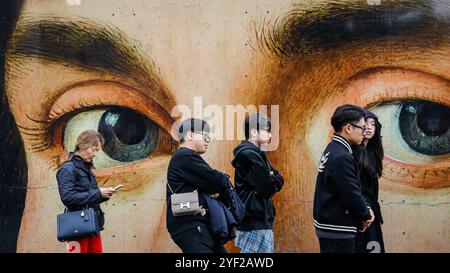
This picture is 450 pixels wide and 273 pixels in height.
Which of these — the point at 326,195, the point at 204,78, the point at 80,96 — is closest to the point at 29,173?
the point at 80,96

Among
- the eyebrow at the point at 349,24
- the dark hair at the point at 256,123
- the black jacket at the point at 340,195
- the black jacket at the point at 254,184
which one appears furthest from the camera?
the eyebrow at the point at 349,24

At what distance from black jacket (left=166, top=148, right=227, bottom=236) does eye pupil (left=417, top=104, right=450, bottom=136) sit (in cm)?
225

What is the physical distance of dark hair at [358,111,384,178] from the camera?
555 centimetres

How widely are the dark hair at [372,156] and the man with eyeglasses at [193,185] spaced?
3.25 ft

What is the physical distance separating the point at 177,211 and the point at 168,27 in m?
2.21

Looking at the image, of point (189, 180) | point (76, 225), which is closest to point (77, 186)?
point (76, 225)

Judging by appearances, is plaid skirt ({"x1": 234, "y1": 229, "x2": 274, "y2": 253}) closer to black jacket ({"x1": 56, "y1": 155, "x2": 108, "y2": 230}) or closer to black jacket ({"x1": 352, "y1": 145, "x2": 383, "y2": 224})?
black jacket ({"x1": 352, "y1": 145, "x2": 383, "y2": 224})

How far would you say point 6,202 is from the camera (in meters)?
7.00

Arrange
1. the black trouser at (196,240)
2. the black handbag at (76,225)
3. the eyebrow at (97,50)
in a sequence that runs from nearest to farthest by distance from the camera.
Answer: the black trouser at (196,240)
the black handbag at (76,225)
the eyebrow at (97,50)

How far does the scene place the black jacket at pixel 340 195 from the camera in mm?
5059

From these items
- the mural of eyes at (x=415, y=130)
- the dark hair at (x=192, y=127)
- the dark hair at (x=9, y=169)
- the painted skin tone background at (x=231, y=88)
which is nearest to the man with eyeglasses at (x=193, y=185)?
the dark hair at (x=192, y=127)

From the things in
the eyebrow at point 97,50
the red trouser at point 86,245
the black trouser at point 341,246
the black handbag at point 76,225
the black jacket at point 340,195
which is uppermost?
the eyebrow at point 97,50

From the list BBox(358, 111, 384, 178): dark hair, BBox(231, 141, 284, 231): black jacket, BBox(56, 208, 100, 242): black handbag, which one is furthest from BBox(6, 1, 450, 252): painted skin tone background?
BBox(56, 208, 100, 242): black handbag

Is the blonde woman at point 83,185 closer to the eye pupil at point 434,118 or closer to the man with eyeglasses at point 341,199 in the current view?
the man with eyeglasses at point 341,199
